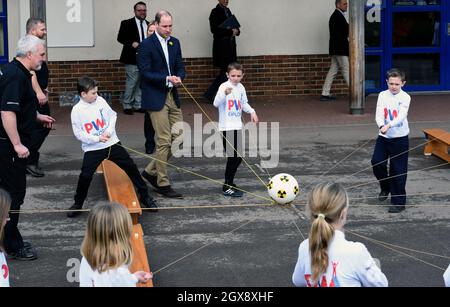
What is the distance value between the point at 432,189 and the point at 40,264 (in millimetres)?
4886

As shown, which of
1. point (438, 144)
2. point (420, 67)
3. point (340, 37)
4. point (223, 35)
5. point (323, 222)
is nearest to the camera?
point (323, 222)

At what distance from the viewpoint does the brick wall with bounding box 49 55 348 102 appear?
1747 cm

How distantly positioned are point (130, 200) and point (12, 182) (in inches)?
54.7

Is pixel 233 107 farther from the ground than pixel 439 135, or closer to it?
farther from the ground

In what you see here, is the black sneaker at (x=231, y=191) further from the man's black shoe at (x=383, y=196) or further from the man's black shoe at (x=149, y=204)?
the man's black shoe at (x=383, y=196)

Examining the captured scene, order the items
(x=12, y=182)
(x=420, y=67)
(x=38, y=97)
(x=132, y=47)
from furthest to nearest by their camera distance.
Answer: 1. (x=420, y=67)
2. (x=132, y=47)
3. (x=38, y=97)
4. (x=12, y=182)

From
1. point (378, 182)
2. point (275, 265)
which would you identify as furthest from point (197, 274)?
point (378, 182)

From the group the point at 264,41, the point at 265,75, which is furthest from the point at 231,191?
the point at 264,41

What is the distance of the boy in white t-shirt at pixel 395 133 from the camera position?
33.8 ft

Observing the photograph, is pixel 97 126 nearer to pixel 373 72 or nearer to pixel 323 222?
pixel 323 222

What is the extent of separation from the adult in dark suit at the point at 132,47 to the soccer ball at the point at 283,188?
6627 mm

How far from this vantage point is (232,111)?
432 inches

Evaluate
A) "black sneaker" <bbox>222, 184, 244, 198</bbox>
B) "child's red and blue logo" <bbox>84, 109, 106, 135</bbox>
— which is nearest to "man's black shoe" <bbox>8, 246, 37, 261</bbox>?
"child's red and blue logo" <bbox>84, 109, 106, 135</bbox>
